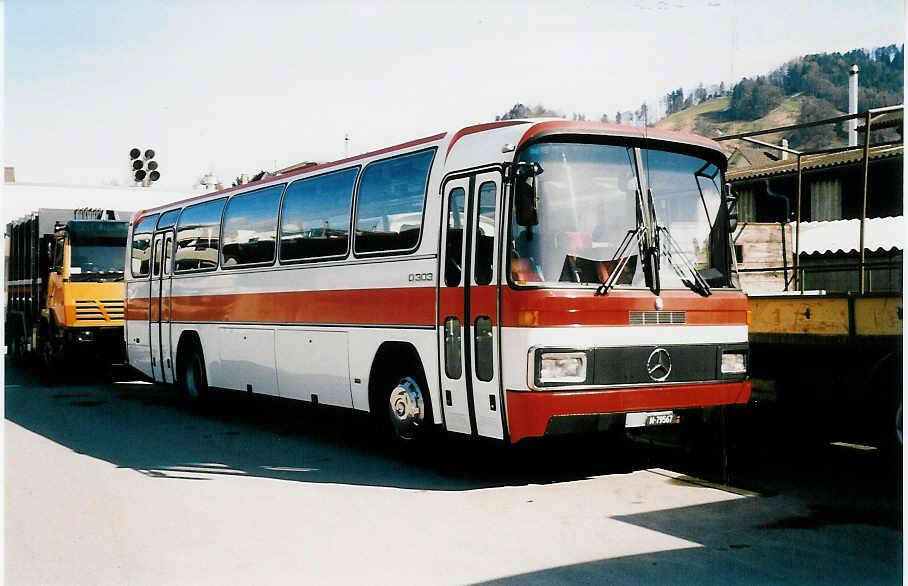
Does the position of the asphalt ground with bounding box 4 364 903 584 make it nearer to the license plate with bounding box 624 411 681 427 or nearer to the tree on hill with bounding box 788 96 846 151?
the license plate with bounding box 624 411 681 427

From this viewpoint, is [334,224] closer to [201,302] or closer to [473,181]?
[473,181]

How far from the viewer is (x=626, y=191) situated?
8461mm

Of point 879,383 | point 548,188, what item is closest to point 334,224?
point 548,188

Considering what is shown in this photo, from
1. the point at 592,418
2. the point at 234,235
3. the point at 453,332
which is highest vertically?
the point at 234,235

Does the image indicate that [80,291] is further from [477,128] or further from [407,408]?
[477,128]

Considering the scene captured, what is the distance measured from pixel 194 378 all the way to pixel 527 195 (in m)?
7.72

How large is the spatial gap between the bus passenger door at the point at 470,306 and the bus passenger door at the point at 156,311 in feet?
24.6

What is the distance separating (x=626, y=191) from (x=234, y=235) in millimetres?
6292

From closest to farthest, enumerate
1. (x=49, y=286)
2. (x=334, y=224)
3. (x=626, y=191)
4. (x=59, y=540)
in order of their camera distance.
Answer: (x=59, y=540), (x=626, y=191), (x=334, y=224), (x=49, y=286)

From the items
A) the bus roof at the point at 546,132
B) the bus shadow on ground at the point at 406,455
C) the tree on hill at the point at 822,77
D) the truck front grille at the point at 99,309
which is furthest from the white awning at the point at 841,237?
the truck front grille at the point at 99,309

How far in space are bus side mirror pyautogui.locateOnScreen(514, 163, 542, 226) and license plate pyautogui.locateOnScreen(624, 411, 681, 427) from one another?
Answer: 177cm

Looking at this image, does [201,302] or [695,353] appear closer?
[695,353]

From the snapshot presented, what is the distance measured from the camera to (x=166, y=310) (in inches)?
588

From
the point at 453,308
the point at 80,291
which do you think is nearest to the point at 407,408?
the point at 453,308
